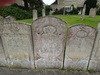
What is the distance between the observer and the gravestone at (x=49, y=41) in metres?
2.41

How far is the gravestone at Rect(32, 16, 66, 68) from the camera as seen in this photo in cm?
241

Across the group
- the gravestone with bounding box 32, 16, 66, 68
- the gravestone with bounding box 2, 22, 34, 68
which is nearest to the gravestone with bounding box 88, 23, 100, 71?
the gravestone with bounding box 32, 16, 66, 68

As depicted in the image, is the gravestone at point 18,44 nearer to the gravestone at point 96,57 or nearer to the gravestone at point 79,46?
the gravestone at point 79,46

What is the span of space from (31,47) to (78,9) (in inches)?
767

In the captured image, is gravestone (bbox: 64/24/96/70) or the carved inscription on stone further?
the carved inscription on stone

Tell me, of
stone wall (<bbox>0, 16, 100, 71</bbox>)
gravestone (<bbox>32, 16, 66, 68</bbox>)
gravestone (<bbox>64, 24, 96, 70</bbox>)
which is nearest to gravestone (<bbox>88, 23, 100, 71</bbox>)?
stone wall (<bbox>0, 16, 100, 71</bbox>)

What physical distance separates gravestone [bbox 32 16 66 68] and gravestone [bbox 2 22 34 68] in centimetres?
22

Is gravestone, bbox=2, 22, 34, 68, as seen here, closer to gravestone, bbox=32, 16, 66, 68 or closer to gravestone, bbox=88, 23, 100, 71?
gravestone, bbox=32, 16, 66, 68

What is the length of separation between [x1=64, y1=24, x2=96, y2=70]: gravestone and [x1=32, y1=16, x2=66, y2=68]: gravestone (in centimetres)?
21

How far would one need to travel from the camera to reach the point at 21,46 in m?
2.83

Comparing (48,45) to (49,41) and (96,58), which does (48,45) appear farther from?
(96,58)

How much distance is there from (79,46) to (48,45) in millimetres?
997

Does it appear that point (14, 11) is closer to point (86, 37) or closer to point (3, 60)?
point (3, 60)

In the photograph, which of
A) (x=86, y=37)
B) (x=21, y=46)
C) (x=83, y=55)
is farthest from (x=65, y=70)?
(x=21, y=46)
